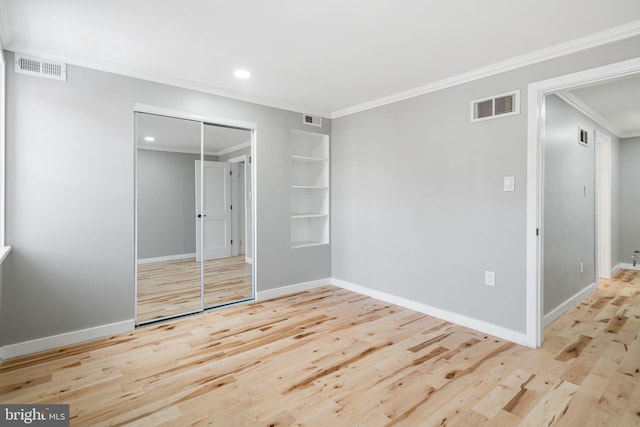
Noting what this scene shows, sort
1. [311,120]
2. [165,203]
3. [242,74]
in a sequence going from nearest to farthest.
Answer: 1. [242,74]
2. [165,203]
3. [311,120]

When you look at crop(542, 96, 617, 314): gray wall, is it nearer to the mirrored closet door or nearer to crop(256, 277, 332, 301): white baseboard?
crop(256, 277, 332, 301): white baseboard

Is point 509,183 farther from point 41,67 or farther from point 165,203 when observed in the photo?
point 41,67

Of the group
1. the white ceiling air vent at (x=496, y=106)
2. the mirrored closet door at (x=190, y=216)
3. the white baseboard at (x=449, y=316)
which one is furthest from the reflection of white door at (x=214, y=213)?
the white ceiling air vent at (x=496, y=106)

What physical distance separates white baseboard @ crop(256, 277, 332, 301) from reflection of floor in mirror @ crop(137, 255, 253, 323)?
169 mm

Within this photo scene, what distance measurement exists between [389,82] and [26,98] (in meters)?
3.20

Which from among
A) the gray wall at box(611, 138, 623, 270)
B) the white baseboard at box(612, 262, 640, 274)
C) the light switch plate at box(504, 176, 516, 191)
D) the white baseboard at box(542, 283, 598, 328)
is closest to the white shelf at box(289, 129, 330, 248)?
the light switch plate at box(504, 176, 516, 191)

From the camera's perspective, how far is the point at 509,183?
298cm

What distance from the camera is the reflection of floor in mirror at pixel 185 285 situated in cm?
341

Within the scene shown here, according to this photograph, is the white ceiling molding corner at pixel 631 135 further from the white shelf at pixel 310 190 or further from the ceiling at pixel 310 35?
the white shelf at pixel 310 190

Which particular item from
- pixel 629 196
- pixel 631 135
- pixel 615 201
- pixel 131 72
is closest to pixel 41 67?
pixel 131 72

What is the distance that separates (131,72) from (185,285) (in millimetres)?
2159

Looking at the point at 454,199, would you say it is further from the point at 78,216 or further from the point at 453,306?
the point at 78,216

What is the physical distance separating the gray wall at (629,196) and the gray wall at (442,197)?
4.59m

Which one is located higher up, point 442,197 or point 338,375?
point 442,197
